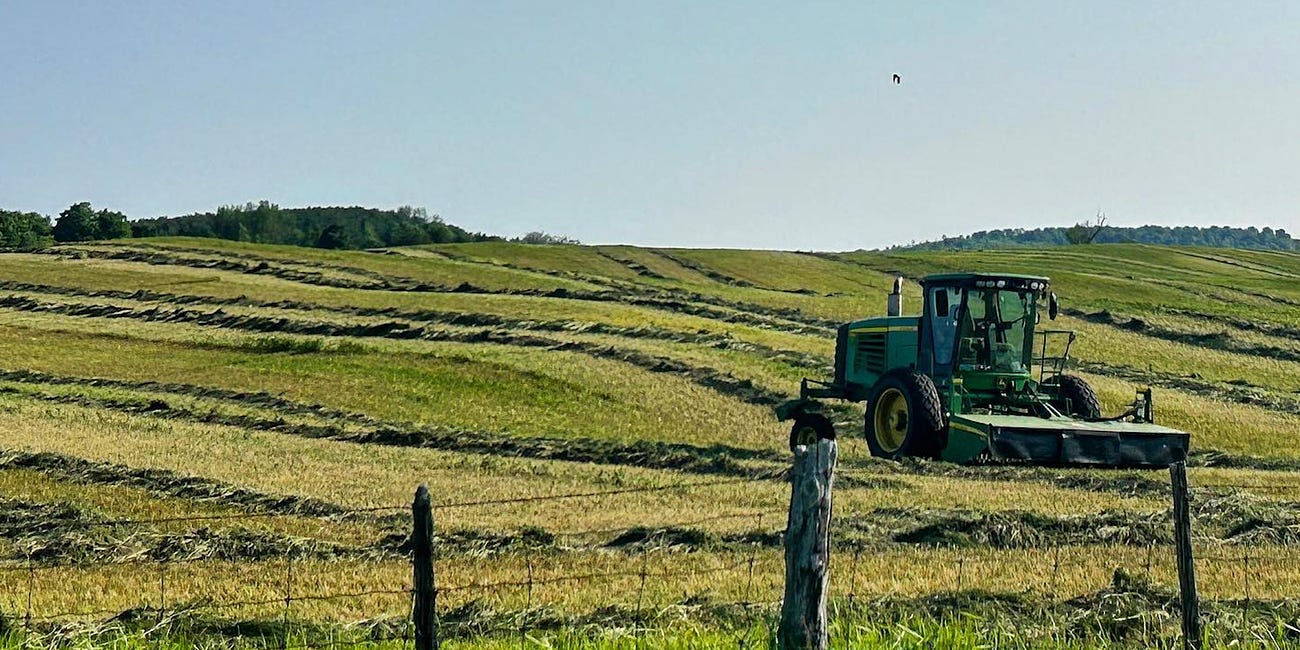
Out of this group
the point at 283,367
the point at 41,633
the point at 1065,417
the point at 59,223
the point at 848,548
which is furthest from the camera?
the point at 59,223

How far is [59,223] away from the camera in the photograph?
337 ft

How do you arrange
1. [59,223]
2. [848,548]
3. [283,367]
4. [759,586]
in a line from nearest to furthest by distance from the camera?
[759,586]
[848,548]
[283,367]
[59,223]

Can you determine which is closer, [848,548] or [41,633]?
[41,633]

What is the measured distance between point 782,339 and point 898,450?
1976 centimetres

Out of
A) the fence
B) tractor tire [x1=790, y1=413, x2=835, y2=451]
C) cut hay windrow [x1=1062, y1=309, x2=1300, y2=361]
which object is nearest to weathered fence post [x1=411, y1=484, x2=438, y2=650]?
the fence

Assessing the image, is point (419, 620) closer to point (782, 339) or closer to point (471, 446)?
point (471, 446)

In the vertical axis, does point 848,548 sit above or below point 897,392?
below

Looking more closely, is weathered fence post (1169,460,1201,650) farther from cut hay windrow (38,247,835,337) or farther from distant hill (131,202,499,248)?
distant hill (131,202,499,248)

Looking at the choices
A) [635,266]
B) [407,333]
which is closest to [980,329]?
[407,333]

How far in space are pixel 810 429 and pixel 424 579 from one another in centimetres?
1169

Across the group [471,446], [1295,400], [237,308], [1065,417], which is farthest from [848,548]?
[237,308]

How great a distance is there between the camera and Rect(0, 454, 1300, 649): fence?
9.76 metres

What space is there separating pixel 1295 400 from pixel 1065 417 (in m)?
16.0

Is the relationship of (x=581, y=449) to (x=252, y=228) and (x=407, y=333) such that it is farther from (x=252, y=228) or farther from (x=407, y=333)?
(x=252, y=228)
